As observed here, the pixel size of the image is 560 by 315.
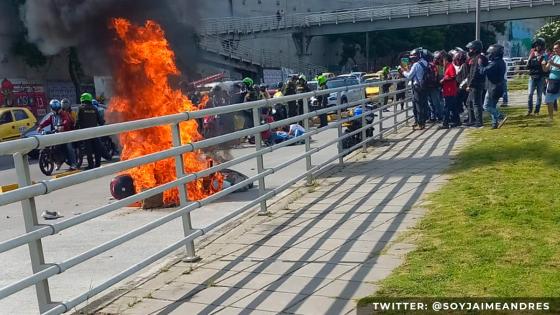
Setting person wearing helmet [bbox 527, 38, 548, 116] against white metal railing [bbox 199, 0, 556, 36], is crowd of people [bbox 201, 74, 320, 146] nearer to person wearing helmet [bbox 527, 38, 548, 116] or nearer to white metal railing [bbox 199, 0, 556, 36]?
person wearing helmet [bbox 527, 38, 548, 116]

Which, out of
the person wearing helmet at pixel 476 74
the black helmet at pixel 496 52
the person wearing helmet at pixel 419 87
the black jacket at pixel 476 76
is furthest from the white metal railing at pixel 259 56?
the black helmet at pixel 496 52

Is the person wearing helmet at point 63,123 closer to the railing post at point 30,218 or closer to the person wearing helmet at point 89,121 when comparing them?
the person wearing helmet at point 89,121

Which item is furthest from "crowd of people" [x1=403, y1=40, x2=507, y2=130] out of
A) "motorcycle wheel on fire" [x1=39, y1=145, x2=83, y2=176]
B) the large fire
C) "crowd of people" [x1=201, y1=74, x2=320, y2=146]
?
"motorcycle wheel on fire" [x1=39, y1=145, x2=83, y2=176]

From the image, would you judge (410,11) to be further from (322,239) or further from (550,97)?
(322,239)

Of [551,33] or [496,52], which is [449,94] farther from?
[551,33]

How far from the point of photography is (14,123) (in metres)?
18.5

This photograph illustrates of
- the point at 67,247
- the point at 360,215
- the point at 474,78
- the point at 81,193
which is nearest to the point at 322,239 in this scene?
the point at 360,215

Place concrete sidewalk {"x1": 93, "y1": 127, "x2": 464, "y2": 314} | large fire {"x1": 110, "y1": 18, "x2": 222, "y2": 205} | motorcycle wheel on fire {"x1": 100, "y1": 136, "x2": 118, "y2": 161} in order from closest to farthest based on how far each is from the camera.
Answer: concrete sidewalk {"x1": 93, "y1": 127, "x2": 464, "y2": 314}, large fire {"x1": 110, "y1": 18, "x2": 222, "y2": 205}, motorcycle wheel on fire {"x1": 100, "y1": 136, "x2": 118, "y2": 161}

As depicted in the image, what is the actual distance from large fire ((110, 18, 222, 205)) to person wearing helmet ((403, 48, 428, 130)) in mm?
4598

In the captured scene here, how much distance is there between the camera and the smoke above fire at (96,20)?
1170 cm

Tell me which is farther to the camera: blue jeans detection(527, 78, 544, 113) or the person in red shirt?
blue jeans detection(527, 78, 544, 113)

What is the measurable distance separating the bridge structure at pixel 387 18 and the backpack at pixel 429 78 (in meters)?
38.1

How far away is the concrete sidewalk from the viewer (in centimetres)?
366

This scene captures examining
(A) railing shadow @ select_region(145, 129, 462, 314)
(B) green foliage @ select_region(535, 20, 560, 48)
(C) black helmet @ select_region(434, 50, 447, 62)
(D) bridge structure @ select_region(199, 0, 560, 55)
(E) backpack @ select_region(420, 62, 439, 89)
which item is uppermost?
(D) bridge structure @ select_region(199, 0, 560, 55)
